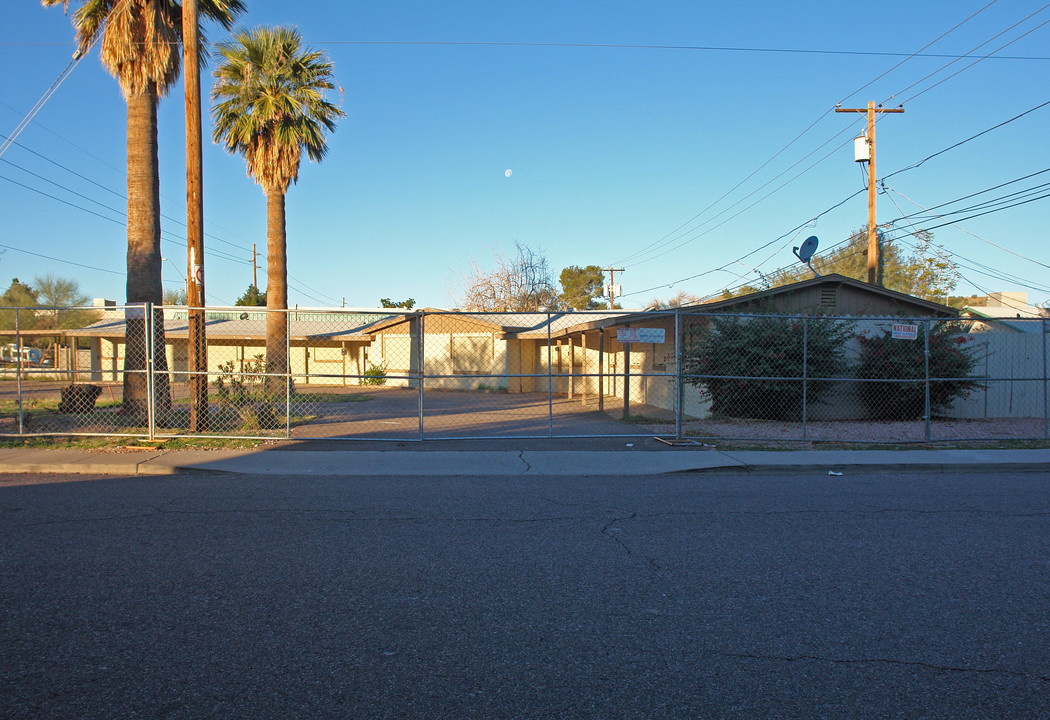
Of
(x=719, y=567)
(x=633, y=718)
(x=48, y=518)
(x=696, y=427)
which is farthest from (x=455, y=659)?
(x=696, y=427)

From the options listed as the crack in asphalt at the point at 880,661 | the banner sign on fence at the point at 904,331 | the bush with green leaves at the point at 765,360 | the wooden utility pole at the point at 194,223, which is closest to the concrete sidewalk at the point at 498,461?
the wooden utility pole at the point at 194,223

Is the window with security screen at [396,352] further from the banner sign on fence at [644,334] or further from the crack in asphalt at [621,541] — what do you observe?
the crack in asphalt at [621,541]

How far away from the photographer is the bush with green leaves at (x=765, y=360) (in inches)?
608

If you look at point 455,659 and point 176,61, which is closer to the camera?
point 455,659

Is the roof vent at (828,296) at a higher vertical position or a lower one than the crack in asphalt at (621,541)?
higher

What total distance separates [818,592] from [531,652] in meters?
2.26

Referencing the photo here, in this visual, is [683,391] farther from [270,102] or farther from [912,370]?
[270,102]

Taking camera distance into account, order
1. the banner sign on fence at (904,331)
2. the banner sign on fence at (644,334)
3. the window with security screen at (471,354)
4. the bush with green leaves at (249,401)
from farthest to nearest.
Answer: the window with security screen at (471,354) → the bush with green leaves at (249,401) → the banner sign on fence at (904,331) → the banner sign on fence at (644,334)

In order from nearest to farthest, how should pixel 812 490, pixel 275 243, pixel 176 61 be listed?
pixel 812 490
pixel 176 61
pixel 275 243

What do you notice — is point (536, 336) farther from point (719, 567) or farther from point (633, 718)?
point (633, 718)

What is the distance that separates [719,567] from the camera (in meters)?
5.40

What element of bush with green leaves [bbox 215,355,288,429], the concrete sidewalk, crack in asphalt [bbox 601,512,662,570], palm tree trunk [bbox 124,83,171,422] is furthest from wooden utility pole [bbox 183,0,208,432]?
crack in asphalt [bbox 601,512,662,570]

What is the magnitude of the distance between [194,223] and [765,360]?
12.0 meters

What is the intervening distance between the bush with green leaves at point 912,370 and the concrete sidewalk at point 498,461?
15.0 feet
